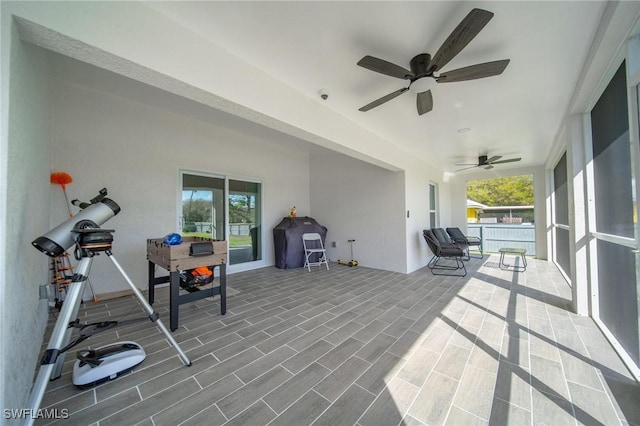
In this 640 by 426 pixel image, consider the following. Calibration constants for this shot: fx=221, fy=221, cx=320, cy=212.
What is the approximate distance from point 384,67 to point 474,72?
0.76 metres

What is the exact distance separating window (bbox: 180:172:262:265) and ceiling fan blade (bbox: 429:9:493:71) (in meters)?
4.21

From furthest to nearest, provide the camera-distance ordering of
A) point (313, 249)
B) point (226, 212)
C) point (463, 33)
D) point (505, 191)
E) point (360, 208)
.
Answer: point (505, 191)
point (313, 249)
point (360, 208)
point (226, 212)
point (463, 33)

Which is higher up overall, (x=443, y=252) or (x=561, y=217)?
(x=561, y=217)

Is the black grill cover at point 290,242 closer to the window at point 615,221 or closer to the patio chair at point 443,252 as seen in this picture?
the patio chair at point 443,252

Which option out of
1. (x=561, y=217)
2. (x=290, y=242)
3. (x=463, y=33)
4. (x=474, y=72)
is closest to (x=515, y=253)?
(x=561, y=217)

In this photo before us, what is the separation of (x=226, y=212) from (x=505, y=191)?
1551 centimetres

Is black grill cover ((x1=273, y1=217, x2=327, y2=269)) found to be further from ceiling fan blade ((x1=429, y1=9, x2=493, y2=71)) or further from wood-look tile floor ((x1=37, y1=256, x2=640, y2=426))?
ceiling fan blade ((x1=429, y1=9, x2=493, y2=71))

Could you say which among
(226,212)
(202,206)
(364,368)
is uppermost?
(202,206)

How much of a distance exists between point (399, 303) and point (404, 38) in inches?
117

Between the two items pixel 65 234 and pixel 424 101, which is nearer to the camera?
pixel 65 234

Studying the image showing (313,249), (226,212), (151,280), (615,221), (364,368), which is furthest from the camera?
(313,249)

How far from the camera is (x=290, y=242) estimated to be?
513cm

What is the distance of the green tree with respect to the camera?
12475mm

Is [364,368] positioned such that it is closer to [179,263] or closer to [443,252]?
[179,263]
